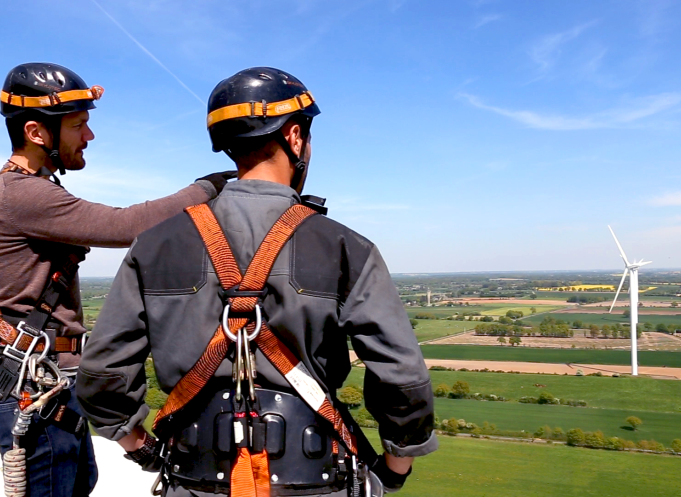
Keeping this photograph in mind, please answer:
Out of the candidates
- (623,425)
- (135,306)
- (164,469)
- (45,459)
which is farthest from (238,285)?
(623,425)

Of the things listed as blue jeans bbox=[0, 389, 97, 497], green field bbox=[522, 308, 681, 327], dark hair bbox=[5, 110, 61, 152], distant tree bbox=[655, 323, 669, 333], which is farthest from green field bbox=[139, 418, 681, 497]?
green field bbox=[522, 308, 681, 327]

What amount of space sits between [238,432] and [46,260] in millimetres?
1724

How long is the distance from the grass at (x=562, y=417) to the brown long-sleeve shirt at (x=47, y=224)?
43.8 meters

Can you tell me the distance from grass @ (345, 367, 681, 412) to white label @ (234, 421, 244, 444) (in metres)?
47.7

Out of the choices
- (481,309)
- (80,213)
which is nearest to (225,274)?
(80,213)

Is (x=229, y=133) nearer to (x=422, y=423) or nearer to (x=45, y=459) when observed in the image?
(x=422, y=423)

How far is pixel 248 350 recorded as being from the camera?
87.4 inches

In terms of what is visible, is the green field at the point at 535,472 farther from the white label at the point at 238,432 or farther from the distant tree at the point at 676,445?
the white label at the point at 238,432

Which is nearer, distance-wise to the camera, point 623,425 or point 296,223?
point 296,223

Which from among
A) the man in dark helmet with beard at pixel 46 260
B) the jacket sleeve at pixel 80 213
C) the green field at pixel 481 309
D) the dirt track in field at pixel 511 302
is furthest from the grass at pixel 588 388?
the dirt track in field at pixel 511 302

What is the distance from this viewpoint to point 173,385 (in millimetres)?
2453

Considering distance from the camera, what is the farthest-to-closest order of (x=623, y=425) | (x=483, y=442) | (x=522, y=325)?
(x=522, y=325)
(x=623, y=425)
(x=483, y=442)

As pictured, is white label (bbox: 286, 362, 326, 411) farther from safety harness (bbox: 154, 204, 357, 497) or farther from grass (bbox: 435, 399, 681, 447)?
grass (bbox: 435, 399, 681, 447)

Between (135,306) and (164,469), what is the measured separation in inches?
29.1
